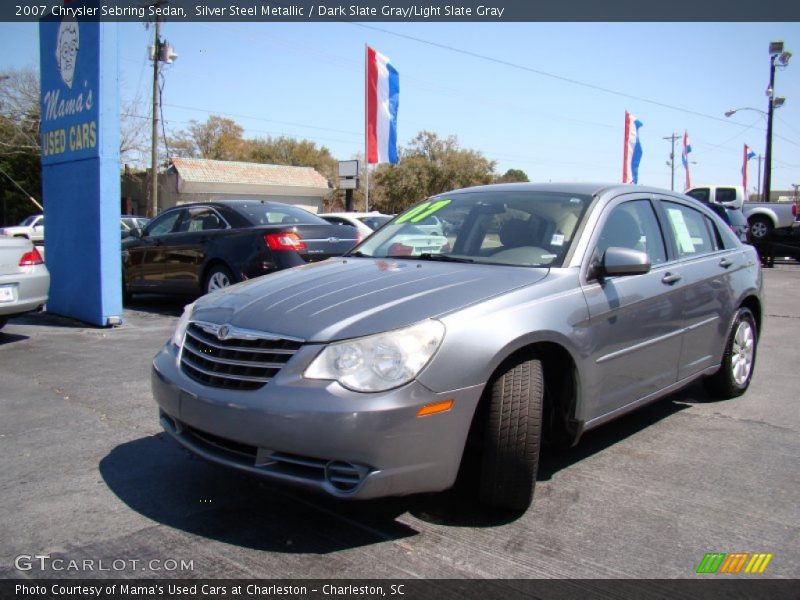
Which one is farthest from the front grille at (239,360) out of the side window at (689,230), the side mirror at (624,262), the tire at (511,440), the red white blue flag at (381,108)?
the red white blue flag at (381,108)

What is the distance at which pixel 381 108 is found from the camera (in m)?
16.9

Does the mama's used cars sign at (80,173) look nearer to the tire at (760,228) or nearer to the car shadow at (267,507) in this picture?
the car shadow at (267,507)

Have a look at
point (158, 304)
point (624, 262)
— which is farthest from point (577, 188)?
point (158, 304)

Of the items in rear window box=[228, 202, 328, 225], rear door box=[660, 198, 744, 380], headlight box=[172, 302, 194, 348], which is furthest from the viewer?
rear window box=[228, 202, 328, 225]

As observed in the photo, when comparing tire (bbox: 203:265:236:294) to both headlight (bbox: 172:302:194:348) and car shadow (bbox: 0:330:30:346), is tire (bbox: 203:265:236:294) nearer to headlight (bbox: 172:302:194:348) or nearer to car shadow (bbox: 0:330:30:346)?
car shadow (bbox: 0:330:30:346)

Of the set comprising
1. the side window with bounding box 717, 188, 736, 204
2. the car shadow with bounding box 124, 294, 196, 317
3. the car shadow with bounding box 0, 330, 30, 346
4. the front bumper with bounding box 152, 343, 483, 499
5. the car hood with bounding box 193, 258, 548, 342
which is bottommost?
the car shadow with bounding box 0, 330, 30, 346

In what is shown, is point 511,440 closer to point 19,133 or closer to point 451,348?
point 451,348

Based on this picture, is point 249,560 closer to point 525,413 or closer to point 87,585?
point 87,585

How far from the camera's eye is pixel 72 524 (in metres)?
3.08

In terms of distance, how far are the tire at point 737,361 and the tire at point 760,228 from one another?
16812 millimetres

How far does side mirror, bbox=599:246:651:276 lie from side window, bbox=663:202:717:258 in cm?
108

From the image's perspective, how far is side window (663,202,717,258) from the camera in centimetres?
465

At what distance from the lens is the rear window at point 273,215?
28.3ft

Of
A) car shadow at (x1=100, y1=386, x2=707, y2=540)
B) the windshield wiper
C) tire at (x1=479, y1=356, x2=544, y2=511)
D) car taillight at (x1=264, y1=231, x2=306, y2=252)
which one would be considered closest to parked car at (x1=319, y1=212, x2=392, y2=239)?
car taillight at (x1=264, y1=231, x2=306, y2=252)
